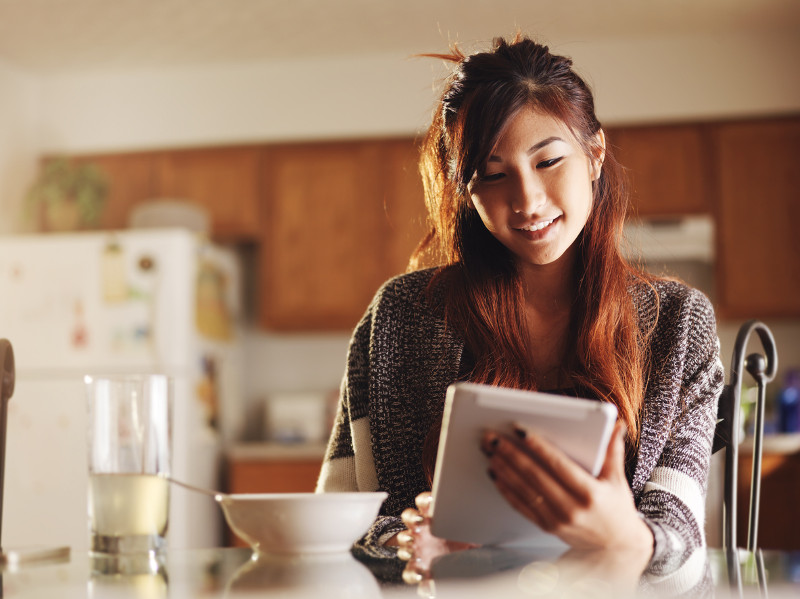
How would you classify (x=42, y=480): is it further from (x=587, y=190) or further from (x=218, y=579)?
(x=218, y=579)

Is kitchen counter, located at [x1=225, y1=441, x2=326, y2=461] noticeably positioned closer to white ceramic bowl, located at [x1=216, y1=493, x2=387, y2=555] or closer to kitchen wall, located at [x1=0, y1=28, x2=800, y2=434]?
kitchen wall, located at [x1=0, y1=28, x2=800, y2=434]

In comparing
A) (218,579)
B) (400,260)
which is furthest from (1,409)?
(400,260)

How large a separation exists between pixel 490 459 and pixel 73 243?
9.55 ft

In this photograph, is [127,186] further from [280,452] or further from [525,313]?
[525,313]

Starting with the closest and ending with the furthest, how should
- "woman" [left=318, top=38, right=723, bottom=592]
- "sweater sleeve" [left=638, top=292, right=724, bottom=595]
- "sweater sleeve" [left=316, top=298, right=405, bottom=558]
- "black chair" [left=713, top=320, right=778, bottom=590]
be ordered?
"sweater sleeve" [left=638, top=292, right=724, bottom=595] < "black chair" [left=713, top=320, right=778, bottom=590] < "woman" [left=318, top=38, right=723, bottom=592] < "sweater sleeve" [left=316, top=298, right=405, bottom=558]

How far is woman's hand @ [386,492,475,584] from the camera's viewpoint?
2.79 feet

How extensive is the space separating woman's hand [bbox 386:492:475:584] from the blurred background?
2.56 meters

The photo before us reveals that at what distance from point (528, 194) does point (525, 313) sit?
261 millimetres

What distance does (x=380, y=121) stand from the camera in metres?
3.95

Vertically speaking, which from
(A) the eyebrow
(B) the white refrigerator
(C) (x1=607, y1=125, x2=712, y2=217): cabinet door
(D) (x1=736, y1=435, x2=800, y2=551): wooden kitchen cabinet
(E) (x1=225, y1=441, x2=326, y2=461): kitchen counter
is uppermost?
(C) (x1=607, y1=125, x2=712, y2=217): cabinet door

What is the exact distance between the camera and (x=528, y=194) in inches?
49.6

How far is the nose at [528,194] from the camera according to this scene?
1262mm

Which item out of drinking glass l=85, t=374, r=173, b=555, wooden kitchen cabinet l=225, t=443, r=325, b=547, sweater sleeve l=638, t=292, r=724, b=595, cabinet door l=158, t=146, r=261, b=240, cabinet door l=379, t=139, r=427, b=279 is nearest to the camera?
drinking glass l=85, t=374, r=173, b=555

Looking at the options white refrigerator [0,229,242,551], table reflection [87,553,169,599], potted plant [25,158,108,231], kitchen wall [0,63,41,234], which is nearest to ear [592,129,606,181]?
table reflection [87,553,169,599]
